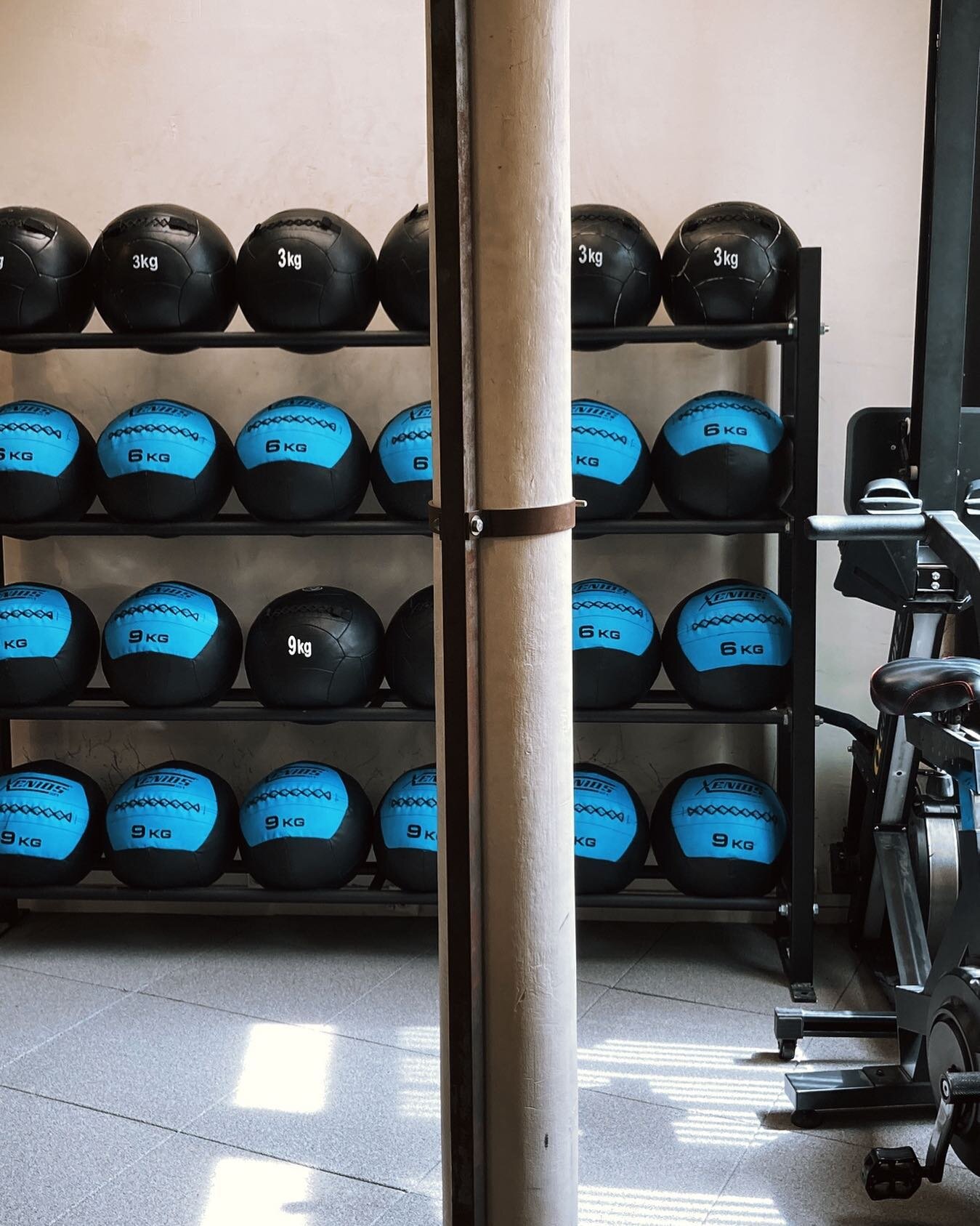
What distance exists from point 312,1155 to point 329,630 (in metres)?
1.21

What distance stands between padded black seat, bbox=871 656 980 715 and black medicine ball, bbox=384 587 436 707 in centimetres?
119

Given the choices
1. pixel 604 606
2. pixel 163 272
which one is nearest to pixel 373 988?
pixel 604 606

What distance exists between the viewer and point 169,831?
307 centimetres

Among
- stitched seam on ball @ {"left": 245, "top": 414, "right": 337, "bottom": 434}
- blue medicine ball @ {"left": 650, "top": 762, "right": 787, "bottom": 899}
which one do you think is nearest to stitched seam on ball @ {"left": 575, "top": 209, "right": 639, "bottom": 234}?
stitched seam on ball @ {"left": 245, "top": 414, "right": 337, "bottom": 434}

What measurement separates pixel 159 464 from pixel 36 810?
0.94 metres

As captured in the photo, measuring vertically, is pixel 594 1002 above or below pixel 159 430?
below

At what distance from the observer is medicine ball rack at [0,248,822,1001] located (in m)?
2.85

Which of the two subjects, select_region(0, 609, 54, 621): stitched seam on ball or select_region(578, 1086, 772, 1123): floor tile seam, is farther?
select_region(0, 609, 54, 621): stitched seam on ball

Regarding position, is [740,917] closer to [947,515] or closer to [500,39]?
[947,515]

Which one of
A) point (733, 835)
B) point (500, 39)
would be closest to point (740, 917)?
point (733, 835)

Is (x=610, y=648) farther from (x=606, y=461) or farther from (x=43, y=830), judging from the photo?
(x=43, y=830)

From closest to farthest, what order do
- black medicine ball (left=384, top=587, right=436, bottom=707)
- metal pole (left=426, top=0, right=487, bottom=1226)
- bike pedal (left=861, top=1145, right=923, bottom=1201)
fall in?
1. metal pole (left=426, top=0, right=487, bottom=1226)
2. bike pedal (left=861, top=1145, right=923, bottom=1201)
3. black medicine ball (left=384, top=587, right=436, bottom=707)

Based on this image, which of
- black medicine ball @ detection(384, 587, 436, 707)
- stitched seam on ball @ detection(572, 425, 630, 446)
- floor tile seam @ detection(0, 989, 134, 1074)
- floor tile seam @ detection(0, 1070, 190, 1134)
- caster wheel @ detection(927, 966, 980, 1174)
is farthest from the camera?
black medicine ball @ detection(384, 587, 436, 707)

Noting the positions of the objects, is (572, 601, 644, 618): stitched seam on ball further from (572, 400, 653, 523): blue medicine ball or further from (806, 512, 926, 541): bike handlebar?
(806, 512, 926, 541): bike handlebar
